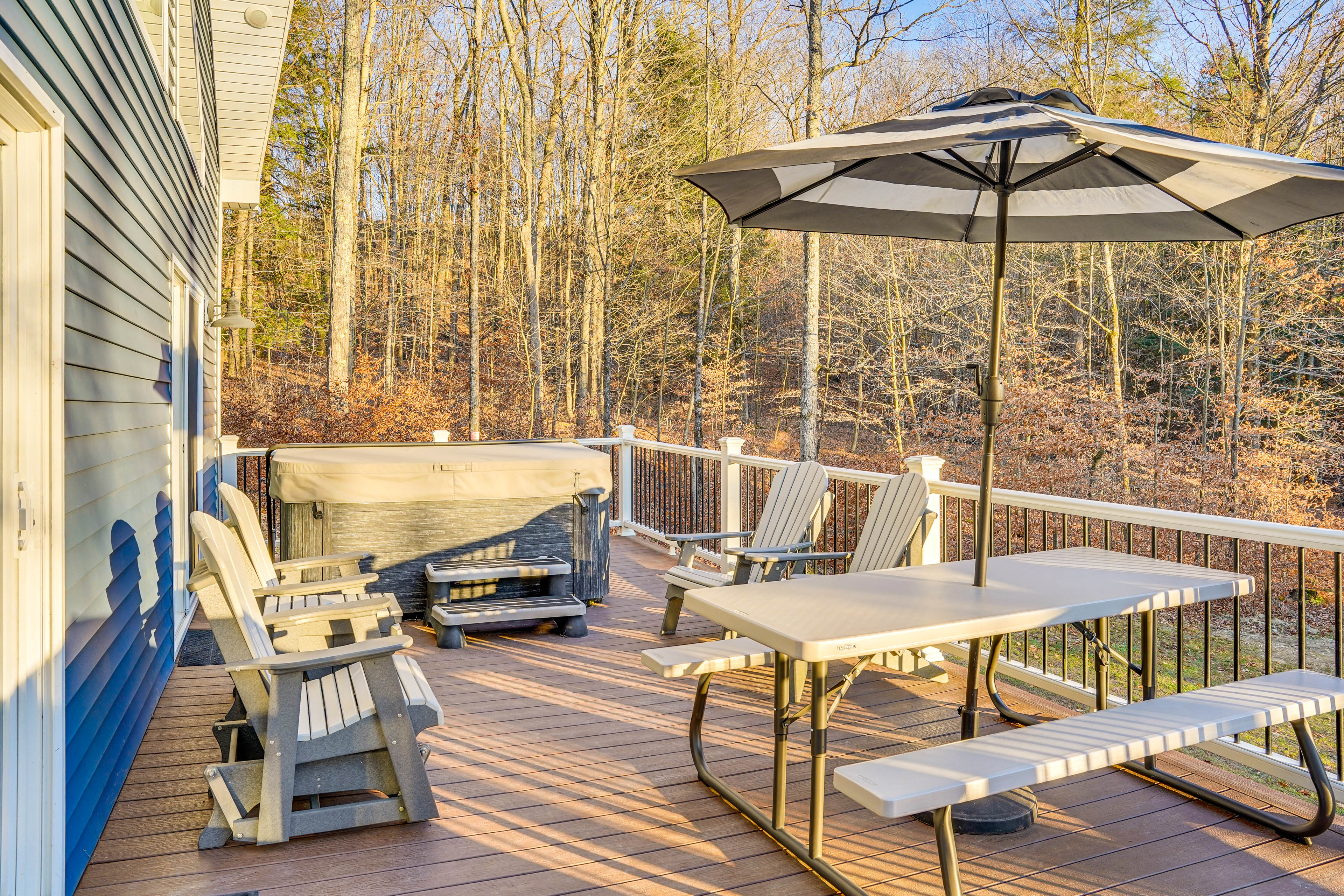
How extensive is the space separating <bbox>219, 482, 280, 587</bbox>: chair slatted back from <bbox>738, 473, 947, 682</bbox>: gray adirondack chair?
216 centimetres

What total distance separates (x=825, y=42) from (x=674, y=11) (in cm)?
302

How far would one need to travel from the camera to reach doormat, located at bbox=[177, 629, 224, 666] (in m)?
4.78

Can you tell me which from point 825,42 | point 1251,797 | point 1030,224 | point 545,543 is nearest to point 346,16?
point 825,42

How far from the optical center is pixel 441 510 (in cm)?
547

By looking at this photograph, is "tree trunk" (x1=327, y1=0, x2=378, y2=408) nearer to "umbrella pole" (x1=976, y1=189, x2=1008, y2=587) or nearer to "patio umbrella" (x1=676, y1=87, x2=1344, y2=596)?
"patio umbrella" (x1=676, y1=87, x2=1344, y2=596)

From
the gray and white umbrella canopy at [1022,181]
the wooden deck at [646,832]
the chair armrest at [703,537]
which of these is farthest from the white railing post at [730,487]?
the gray and white umbrella canopy at [1022,181]

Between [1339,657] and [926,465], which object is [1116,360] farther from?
[1339,657]

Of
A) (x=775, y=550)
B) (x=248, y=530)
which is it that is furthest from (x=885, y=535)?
(x=248, y=530)

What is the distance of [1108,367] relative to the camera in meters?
13.2

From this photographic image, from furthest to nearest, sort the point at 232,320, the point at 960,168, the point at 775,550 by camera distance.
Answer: the point at 232,320, the point at 775,550, the point at 960,168

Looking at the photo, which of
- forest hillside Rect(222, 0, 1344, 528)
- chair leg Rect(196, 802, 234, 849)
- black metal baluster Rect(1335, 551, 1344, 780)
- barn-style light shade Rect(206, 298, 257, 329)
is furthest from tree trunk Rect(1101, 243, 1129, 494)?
chair leg Rect(196, 802, 234, 849)

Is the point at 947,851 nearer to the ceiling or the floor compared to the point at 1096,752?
nearer to the floor

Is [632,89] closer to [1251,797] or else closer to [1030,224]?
[1030,224]

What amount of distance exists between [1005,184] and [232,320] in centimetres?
568
